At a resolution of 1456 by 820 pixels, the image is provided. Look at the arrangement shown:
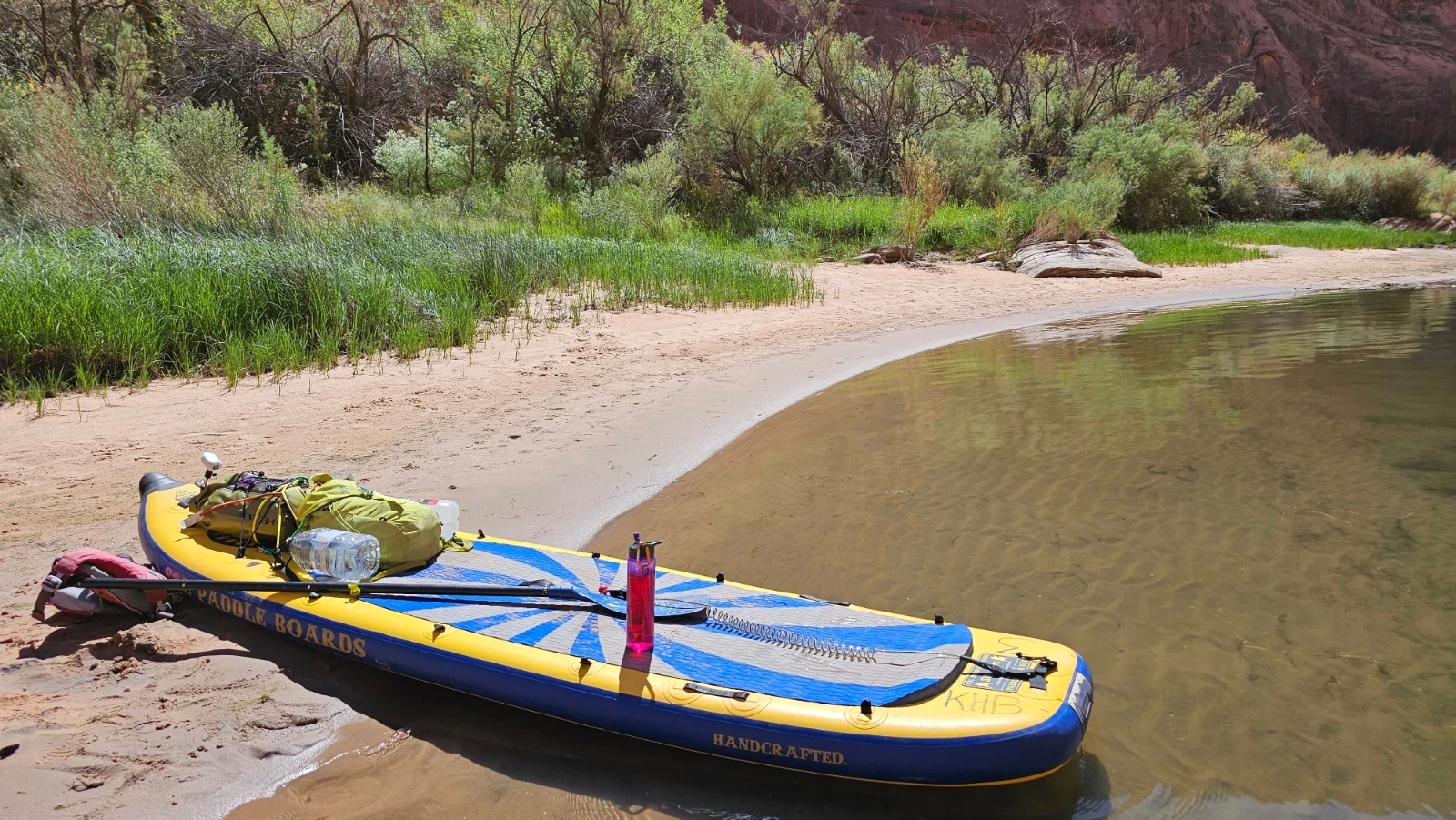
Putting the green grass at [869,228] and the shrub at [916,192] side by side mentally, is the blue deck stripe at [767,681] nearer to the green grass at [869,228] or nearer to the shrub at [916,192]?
the shrub at [916,192]

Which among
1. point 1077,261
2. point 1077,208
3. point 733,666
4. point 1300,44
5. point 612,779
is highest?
point 1300,44

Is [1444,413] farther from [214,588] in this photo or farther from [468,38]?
[468,38]

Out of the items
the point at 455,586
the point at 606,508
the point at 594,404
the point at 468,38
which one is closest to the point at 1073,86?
the point at 468,38

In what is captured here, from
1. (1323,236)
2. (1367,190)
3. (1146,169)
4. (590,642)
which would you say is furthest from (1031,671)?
(1367,190)

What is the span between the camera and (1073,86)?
26.2 meters

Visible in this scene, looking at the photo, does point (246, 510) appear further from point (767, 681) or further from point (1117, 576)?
point (1117, 576)

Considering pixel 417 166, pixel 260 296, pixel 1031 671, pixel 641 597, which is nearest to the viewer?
pixel 1031 671

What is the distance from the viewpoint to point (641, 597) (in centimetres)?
323

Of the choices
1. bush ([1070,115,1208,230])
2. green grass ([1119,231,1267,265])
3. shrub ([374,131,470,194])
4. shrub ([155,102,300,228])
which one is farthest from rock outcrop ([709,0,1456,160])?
shrub ([155,102,300,228])

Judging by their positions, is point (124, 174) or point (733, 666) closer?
point (733, 666)

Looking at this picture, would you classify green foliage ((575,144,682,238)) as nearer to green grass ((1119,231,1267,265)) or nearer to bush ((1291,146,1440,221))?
green grass ((1119,231,1267,265))

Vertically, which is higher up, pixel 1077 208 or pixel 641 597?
pixel 1077 208

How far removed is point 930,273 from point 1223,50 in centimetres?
3200

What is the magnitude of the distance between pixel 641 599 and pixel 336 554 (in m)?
1.51
